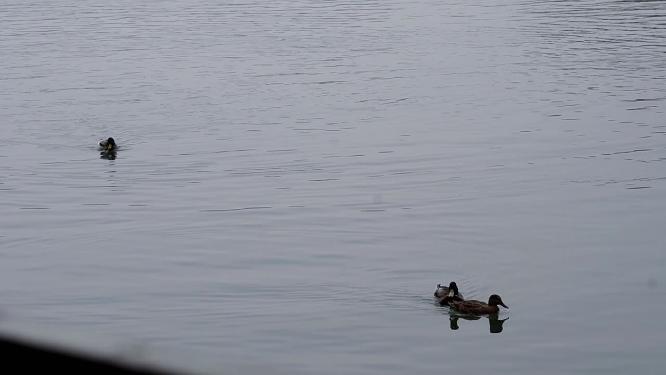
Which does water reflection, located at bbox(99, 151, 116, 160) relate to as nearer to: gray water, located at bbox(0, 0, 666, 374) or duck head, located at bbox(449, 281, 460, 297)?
gray water, located at bbox(0, 0, 666, 374)

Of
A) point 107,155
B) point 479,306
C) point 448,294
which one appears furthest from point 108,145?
point 479,306

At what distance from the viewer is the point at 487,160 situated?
19.5m

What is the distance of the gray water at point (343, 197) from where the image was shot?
36.1 feet

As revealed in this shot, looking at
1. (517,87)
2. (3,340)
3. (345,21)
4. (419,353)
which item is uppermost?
(345,21)

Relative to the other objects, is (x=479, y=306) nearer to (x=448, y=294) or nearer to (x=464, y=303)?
(x=464, y=303)

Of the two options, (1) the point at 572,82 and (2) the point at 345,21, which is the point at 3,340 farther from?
(2) the point at 345,21

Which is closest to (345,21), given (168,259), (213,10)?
(213,10)

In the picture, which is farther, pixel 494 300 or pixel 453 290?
pixel 453 290

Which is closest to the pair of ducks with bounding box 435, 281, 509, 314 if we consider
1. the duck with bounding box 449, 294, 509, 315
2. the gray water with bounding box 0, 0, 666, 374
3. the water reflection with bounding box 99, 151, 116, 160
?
the duck with bounding box 449, 294, 509, 315

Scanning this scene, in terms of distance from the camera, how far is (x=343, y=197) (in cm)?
1706

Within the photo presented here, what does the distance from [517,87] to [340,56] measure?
612 cm

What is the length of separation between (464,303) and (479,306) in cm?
23

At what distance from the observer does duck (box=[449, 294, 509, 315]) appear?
1127 cm

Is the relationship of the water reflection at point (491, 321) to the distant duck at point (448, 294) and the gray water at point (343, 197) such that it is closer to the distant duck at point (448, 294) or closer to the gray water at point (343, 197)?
the gray water at point (343, 197)
